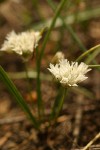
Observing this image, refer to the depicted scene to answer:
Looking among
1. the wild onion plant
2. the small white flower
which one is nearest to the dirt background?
the wild onion plant

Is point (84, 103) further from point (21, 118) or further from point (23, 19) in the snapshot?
point (23, 19)

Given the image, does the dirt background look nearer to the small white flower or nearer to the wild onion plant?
the wild onion plant

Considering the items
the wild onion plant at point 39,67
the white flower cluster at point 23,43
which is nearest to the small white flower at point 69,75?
the wild onion plant at point 39,67

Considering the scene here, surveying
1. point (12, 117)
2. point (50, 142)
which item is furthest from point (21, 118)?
point (50, 142)

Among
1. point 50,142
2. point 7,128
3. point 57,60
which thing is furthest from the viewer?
point 7,128

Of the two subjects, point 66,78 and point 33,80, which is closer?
point 66,78

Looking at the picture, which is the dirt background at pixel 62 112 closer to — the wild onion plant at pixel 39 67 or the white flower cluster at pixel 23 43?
the wild onion plant at pixel 39 67

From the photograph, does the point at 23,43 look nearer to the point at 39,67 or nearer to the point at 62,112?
the point at 39,67

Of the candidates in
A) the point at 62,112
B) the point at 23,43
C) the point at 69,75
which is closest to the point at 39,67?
the point at 23,43

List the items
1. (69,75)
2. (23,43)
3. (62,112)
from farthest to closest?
1. (62,112)
2. (23,43)
3. (69,75)
